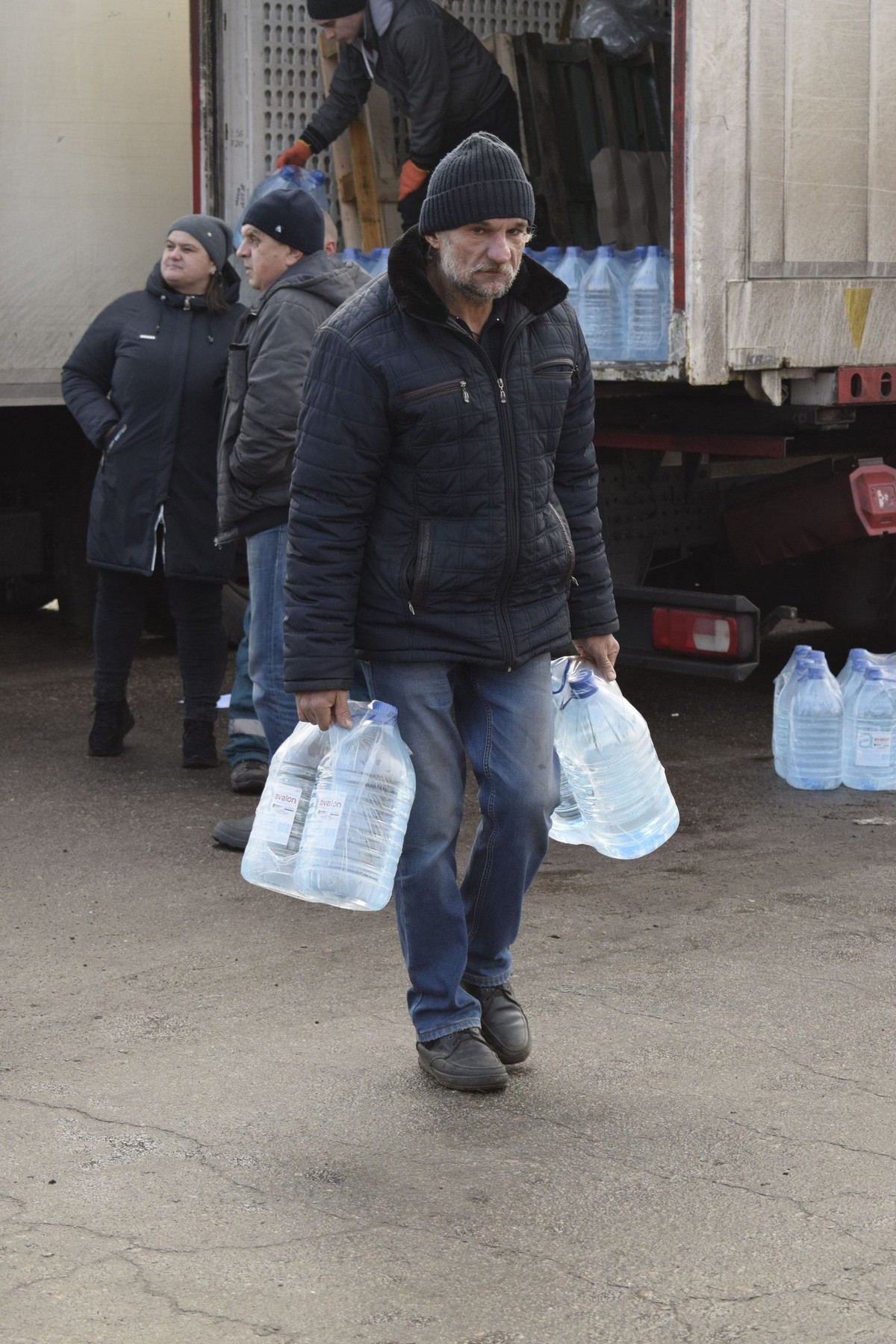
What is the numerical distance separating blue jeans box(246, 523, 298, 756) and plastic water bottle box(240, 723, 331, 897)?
5.05 feet

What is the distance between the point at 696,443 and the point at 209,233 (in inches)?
72.5

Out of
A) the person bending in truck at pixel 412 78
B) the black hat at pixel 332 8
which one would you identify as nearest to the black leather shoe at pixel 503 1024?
the person bending in truck at pixel 412 78

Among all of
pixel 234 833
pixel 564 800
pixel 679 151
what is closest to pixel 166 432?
pixel 234 833

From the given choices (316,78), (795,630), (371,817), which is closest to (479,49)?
(316,78)

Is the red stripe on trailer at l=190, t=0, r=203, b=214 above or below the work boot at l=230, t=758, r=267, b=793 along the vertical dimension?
above

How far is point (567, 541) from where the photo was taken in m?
3.89

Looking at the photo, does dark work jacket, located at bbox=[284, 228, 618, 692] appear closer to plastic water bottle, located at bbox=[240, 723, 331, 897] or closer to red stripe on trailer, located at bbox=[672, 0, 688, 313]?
plastic water bottle, located at bbox=[240, 723, 331, 897]

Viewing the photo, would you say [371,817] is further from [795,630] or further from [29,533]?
[795,630]

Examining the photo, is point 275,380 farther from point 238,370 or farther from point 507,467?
point 507,467

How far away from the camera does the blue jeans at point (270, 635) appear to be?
548 cm

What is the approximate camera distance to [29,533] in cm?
870

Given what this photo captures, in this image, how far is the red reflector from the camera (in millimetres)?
6422

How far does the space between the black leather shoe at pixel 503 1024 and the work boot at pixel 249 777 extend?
8.07 ft

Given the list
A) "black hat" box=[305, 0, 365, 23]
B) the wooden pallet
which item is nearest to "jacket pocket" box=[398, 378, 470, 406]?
"black hat" box=[305, 0, 365, 23]
